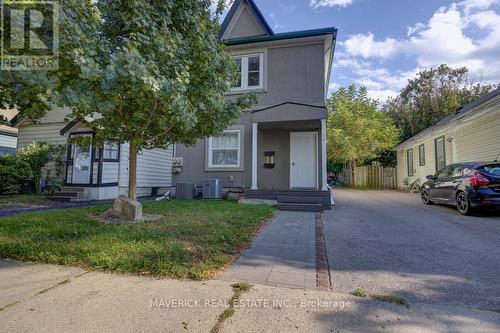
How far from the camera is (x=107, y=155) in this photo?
1102cm

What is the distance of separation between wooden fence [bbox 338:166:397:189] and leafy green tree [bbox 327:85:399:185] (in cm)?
89

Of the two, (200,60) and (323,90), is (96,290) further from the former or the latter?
(323,90)

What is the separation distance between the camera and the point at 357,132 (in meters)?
21.4

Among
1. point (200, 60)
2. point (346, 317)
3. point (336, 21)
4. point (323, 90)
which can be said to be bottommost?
point (346, 317)

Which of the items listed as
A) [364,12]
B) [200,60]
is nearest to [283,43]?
[364,12]

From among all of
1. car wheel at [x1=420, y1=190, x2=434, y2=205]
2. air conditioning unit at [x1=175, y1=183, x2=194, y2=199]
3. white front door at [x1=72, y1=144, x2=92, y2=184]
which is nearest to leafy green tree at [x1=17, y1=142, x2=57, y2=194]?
white front door at [x1=72, y1=144, x2=92, y2=184]

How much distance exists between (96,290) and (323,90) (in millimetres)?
8939

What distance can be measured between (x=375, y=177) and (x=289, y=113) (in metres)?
15.2

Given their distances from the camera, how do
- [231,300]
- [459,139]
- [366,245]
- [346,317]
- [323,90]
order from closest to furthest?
1. [346,317]
2. [231,300]
3. [366,245]
4. [323,90]
5. [459,139]

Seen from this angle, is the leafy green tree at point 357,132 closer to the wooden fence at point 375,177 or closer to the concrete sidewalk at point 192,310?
the wooden fence at point 375,177

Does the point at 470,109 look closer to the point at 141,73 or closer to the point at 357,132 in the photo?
the point at 357,132

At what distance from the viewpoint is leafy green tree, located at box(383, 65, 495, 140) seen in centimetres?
2541

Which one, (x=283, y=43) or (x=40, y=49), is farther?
(x=283, y=43)

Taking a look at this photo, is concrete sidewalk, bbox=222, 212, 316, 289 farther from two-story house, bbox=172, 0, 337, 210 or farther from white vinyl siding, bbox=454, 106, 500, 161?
white vinyl siding, bbox=454, 106, 500, 161
